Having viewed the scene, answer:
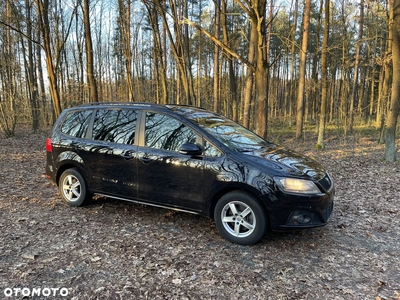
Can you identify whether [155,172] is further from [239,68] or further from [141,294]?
[239,68]

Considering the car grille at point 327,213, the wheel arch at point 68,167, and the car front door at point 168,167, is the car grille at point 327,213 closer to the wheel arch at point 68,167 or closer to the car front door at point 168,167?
the car front door at point 168,167

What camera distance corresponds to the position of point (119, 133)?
494 cm

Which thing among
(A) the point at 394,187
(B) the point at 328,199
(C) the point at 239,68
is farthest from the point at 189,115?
(C) the point at 239,68

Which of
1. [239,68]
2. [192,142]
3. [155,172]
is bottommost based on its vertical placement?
[155,172]

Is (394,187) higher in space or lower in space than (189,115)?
lower

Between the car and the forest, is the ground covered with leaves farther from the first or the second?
the forest

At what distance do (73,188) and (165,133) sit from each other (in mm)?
2230

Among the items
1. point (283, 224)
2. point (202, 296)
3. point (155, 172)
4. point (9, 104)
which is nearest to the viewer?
point (202, 296)

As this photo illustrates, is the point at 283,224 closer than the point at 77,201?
Yes

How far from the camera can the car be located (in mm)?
3791

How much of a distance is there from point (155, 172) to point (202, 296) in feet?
6.70

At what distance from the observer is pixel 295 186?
12.3 ft

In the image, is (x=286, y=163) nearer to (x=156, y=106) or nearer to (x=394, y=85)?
(x=156, y=106)

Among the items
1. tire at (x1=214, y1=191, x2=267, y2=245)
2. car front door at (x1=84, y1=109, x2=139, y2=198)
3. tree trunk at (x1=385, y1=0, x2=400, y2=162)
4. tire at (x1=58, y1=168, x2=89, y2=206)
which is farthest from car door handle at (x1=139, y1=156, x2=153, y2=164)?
tree trunk at (x1=385, y1=0, x2=400, y2=162)
